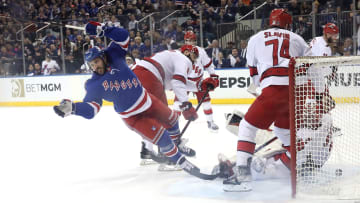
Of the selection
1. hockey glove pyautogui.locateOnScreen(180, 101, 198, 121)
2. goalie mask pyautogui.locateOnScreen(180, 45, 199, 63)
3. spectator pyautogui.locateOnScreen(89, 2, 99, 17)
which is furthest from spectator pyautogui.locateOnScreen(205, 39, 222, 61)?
hockey glove pyautogui.locateOnScreen(180, 101, 198, 121)

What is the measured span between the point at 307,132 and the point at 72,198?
159 centimetres

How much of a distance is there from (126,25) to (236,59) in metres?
2.59

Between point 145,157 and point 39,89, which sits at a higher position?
point 39,89

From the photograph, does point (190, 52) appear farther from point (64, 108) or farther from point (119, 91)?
point (64, 108)

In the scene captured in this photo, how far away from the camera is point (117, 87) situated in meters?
2.80

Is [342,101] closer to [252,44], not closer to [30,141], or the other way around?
[252,44]

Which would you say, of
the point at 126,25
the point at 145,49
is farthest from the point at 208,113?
the point at 126,25

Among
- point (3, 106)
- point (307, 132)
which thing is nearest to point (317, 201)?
point (307, 132)

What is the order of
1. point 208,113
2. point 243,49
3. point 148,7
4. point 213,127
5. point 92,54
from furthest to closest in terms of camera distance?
point 148,7
point 243,49
point 208,113
point 213,127
point 92,54

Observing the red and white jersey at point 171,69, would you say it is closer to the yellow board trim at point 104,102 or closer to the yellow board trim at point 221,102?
the yellow board trim at point 221,102

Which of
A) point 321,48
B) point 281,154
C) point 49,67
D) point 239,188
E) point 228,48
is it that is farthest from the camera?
point 49,67

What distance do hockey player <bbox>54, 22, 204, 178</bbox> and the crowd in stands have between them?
4232 millimetres

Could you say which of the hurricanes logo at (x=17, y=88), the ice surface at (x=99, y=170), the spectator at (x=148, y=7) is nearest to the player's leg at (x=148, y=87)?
the ice surface at (x=99, y=170)

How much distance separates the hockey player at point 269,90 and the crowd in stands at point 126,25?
461 centimetres
